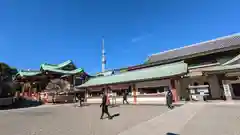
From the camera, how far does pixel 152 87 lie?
729 inches

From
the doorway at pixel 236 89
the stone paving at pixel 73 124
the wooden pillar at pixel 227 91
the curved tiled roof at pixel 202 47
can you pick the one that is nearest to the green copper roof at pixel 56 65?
the curved tiled roof at pixel 202 47

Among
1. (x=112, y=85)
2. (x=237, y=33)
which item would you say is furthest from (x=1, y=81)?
(x=237, y=33)

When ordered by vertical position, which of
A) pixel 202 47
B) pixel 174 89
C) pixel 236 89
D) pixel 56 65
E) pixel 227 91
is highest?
pixel 56 65

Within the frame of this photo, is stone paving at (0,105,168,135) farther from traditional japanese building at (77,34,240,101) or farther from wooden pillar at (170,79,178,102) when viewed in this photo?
traditional japanese building at (77,34,240,101)

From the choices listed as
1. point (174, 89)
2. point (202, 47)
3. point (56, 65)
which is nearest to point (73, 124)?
point (174, 89)

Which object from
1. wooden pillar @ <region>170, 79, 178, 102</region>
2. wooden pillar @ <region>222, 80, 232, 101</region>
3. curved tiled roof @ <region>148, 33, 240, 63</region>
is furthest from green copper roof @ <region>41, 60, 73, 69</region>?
wooden pillar @ <region>222, 80, 232, 101</region>

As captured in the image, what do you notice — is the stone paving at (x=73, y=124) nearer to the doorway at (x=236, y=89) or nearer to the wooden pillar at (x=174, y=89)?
the wooden pillar at (x=174, y=89)

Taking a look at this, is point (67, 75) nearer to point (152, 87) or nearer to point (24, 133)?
point (152, 87)

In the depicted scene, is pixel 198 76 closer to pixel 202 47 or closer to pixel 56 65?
pixel 202 47

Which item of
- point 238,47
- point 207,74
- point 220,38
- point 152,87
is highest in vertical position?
point 220,38

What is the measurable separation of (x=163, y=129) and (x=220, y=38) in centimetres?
2346

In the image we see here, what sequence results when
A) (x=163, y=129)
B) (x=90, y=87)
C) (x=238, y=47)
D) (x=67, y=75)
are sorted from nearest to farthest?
(x=163, y=129)
(x=238, y=47)
(x=90, y=87)
(x=67, y=75)

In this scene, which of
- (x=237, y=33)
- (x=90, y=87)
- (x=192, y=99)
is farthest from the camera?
(x=90, y=87)

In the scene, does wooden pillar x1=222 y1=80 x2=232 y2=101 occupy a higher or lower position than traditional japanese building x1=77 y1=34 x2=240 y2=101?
lower
